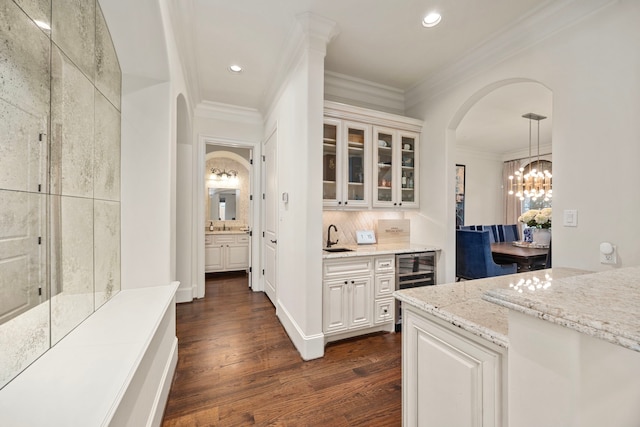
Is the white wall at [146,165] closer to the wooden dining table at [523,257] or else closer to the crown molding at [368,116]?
the crown molding at [368,116]

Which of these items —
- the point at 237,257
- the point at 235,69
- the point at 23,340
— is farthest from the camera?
the point at 237,257

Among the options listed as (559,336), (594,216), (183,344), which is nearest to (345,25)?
(594,216)

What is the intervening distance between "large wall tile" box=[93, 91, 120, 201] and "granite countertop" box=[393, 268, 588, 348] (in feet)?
5.92

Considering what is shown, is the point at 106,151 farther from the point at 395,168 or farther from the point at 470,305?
the point at 395,168

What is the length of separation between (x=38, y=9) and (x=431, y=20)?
8.07ft

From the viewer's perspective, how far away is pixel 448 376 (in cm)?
101

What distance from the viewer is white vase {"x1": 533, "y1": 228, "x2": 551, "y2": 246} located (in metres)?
3.88

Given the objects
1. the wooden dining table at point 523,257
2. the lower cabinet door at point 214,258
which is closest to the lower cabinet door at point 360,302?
the wooden dining table at point 523,257

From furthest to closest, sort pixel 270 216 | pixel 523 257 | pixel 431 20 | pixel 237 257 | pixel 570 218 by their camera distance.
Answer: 1. pixel 237 257
2. pixel 270 216
3. pixel 523 257
4. pixel 431 20
5. pixel 570 218

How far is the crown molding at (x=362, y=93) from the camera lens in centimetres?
307

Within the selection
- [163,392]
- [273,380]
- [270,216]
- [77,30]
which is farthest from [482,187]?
[77,30]

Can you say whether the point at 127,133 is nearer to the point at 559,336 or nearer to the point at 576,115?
the point at 559,336

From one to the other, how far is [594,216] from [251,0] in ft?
9.51

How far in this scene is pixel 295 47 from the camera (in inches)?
93.7
